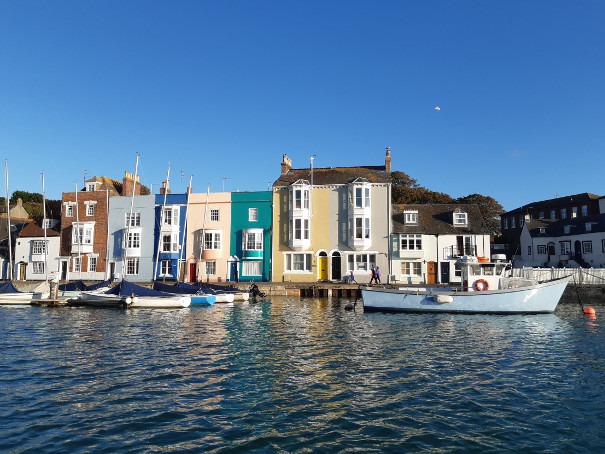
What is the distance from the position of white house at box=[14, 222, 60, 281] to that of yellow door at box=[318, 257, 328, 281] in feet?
105

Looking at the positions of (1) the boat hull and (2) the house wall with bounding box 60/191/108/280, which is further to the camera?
(2) the house wall with bounding box 60/191/108/280

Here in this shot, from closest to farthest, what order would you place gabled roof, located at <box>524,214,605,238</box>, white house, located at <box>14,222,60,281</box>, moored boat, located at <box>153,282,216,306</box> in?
moored boat, located at <box>153,282,216,306</box> < gabled roof, located at <box>524,214,605,238</box> < white house, located at <box>14,222,60,281</box>

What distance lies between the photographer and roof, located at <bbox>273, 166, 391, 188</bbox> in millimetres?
50469

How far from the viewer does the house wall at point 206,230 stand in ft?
169

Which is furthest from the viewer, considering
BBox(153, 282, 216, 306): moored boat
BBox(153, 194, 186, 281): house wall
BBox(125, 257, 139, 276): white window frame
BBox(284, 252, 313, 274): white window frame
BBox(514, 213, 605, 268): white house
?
BBox(514, 213, 605, 268): white house

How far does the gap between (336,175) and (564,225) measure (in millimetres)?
31773

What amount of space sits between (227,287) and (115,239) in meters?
20.5

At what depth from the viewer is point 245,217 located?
52281mm

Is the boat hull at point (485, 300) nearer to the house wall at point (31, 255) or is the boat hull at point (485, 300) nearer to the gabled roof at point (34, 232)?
the house wall at point (31, 255)

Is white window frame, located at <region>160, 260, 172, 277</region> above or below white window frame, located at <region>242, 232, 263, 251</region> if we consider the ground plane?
below

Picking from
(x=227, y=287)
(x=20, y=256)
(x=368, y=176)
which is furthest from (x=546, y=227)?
(x=20, y=256)

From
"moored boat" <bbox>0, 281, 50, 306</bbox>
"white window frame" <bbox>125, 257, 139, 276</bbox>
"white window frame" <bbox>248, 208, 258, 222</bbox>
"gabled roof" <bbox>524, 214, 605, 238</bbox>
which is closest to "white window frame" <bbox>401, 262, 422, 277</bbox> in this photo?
"white window frame" <bbox>248, 208, 258, 222</bbox>

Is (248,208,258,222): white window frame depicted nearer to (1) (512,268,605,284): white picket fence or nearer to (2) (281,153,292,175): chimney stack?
(2) (281,153,292,175): chimney stack

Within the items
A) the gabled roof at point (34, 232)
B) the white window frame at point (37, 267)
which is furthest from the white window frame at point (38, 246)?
the white window frame at point (37, 267)
